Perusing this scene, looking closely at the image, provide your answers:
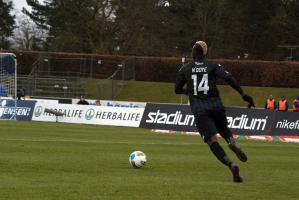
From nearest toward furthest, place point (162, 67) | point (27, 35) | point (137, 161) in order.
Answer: point (137, 161) → point (162, 67) → point (27, 35)

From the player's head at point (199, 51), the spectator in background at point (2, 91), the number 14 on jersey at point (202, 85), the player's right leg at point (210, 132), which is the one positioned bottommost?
the spectator in background at point (2, 91)

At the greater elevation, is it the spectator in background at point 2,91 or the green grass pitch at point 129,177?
the green grass pitch at point 129,177

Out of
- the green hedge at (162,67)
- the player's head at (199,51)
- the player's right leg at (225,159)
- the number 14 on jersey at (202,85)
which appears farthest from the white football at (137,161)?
the green hedge at (162,67)

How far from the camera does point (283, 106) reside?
43219 mm

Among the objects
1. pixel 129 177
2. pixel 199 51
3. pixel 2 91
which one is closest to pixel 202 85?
pixel 199 51

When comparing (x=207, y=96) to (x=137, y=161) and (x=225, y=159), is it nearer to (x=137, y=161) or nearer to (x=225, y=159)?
(x=225, y=159)

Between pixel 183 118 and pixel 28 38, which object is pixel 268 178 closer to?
pixel 183 118

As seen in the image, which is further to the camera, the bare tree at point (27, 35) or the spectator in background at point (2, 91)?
the bare tree at point (27, 35)

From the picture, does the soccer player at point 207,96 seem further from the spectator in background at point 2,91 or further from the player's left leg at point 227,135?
the spectator in background at point 2,91

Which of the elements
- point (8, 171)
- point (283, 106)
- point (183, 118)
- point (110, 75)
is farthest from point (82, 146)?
point (110, 75)

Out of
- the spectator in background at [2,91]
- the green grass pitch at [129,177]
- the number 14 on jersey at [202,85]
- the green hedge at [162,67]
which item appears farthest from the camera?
the green hedge at [162,67]

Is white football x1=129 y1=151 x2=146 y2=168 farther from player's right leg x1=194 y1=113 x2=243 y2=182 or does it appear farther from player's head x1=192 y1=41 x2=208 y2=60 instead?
player's head x1=192 y1=41 x2=208 y2=60

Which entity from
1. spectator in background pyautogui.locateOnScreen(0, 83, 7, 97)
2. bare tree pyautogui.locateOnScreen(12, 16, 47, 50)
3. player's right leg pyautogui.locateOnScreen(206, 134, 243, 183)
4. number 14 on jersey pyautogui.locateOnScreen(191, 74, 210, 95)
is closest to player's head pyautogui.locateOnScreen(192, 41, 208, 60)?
number 14 on jersey pyautogui.locateOnScreen(191, 74, 210, 95)

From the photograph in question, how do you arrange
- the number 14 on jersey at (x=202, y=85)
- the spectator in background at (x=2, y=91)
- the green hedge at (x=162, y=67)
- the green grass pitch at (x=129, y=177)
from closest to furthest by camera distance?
the green grass pitch at (x=129, y=177), the number 14 on jersey at (x=202, y=85), the spectator in background at (x=2, y=91), the green hedge at (x=162, y=67)
